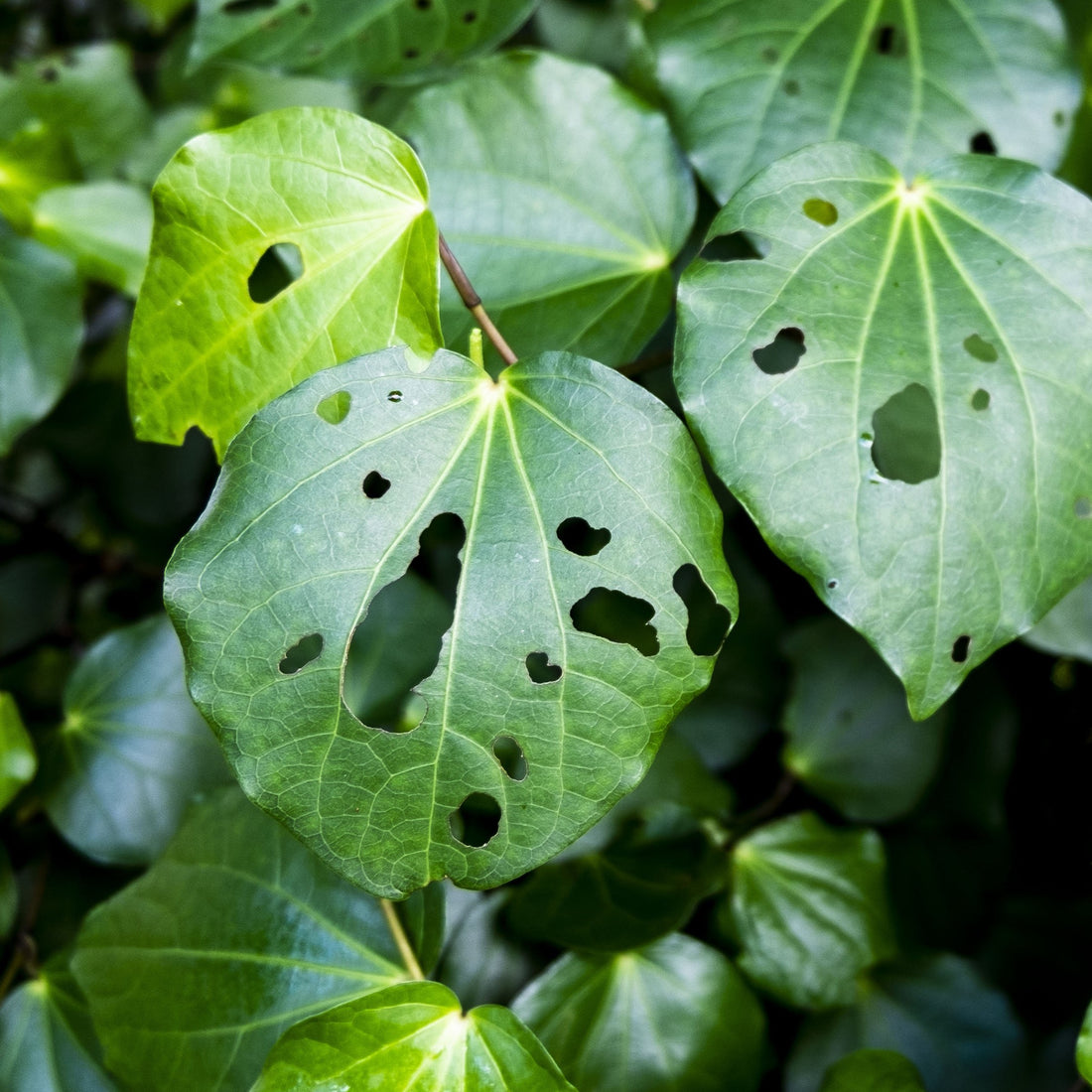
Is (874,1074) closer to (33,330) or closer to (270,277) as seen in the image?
(270,277)

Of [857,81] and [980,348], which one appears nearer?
[980,348]

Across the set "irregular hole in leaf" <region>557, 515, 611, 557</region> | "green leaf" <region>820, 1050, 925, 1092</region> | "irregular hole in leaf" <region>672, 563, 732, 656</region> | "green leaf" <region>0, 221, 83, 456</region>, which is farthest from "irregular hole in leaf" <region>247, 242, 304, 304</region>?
"green leaf" <region>820, 1050, 925, 1092</region>

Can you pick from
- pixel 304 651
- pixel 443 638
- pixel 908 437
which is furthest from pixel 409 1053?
pixel 908 437

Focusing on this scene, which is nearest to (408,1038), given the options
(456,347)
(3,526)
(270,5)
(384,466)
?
(384,466)

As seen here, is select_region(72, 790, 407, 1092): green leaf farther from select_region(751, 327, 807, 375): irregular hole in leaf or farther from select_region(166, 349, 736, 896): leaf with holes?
select_region(751, 327, 807, 375): irregular hole in leaf

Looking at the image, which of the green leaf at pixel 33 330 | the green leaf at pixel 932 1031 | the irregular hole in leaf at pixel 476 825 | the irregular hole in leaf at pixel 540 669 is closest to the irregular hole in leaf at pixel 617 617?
the irregular hole in leaf at pixel 540 669
